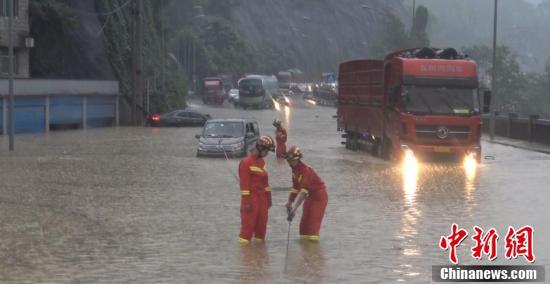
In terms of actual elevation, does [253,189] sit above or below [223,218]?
above

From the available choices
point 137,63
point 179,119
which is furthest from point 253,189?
point 137,63

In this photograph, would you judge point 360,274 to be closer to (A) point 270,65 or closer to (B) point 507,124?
(B) point 507,124

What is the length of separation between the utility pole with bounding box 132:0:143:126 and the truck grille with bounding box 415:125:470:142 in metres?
34.6

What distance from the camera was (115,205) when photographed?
20328 millimetres

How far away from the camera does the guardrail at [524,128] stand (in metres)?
45.6

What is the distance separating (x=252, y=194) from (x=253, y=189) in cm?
8

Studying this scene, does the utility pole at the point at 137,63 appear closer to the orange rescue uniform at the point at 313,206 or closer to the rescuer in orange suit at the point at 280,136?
the rescuer in orange suit at the point at 280,136

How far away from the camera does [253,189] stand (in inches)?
583

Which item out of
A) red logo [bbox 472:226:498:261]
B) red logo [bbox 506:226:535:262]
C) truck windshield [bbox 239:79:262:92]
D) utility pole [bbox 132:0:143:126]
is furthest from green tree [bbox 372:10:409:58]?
red logo [bbox 506:226:535:262]

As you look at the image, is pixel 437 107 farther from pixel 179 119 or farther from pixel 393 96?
pixel 179 119

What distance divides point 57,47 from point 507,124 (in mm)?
34533

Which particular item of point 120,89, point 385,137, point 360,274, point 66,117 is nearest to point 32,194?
point 360,274

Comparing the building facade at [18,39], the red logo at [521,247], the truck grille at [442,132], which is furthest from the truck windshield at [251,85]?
the red logo at [521,247]

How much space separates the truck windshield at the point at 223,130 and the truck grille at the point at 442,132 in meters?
7.21
